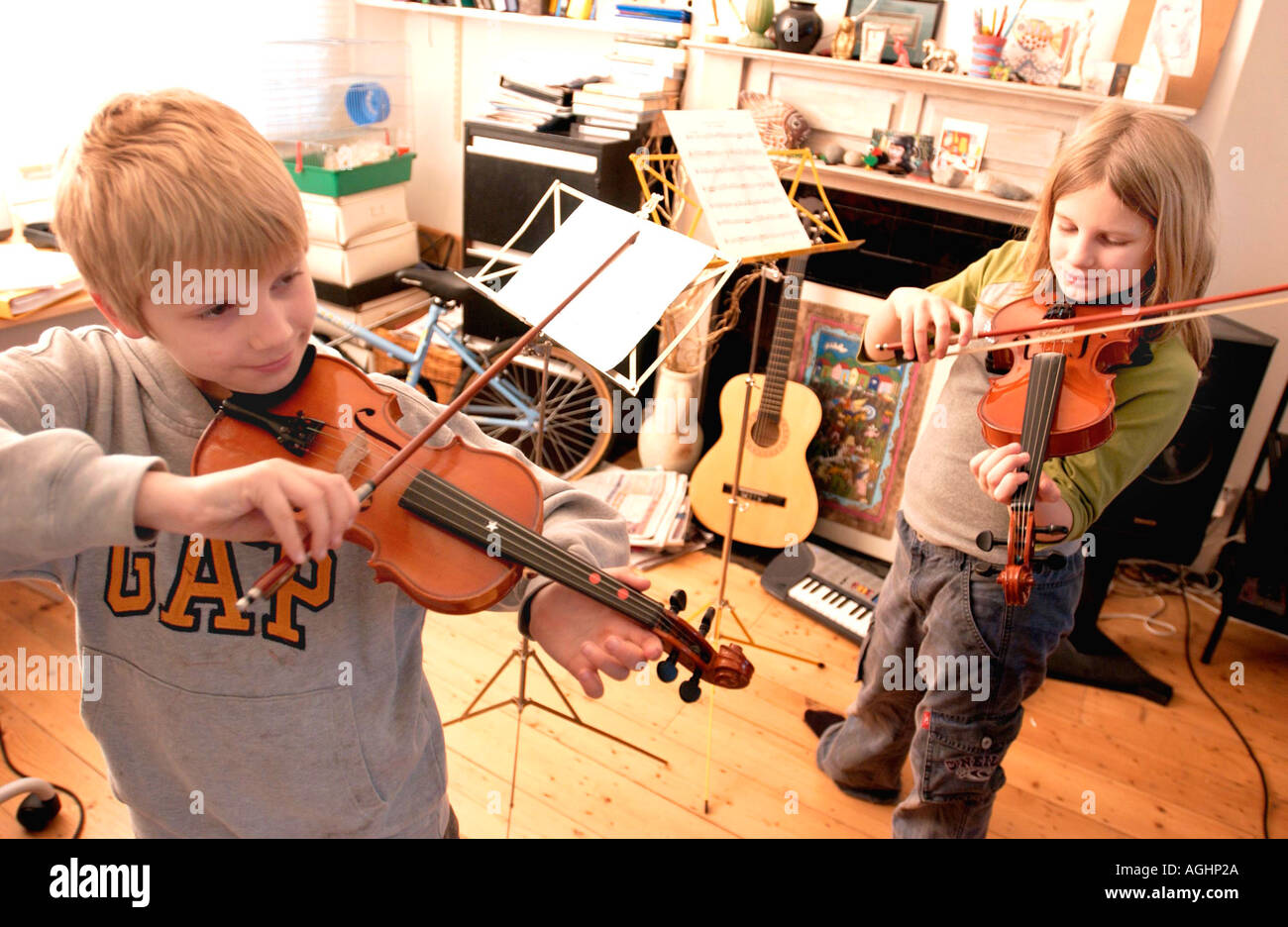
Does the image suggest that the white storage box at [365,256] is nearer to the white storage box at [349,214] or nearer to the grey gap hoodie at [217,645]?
the white storage box at [349,214]

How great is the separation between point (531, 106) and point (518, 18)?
45 centimetres

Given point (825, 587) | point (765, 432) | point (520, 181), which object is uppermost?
point (520, 181)

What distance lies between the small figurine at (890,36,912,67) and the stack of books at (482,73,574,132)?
109 centimetres

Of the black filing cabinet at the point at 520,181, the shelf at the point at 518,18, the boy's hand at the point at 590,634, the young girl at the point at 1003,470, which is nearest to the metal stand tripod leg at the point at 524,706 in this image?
the young girl at the point at 1003,470

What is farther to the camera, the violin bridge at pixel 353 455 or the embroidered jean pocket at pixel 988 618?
the embroidered jean pocket at pixel 988 618

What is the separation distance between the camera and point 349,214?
306 cm

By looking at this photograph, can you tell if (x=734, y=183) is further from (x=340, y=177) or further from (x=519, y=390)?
(x=340, y=177)

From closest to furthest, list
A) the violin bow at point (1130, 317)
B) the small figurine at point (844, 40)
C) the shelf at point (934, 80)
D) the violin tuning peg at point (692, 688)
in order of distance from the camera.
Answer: the violin tuning peg at point (692, 688) < the violin bow at point (1130, 317) < the shelf at point (934, 80) < the small figurine at point (844, 40)

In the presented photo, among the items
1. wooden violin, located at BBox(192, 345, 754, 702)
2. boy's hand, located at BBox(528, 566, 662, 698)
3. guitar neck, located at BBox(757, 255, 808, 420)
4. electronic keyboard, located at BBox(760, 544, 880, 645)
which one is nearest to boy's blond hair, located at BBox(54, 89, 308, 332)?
wooden violin, located at BBox(192, 345, 754, 702)

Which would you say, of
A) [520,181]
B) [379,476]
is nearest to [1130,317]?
[379,476]

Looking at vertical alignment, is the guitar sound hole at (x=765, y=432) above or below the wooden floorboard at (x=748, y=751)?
above

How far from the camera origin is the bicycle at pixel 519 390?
9.63 feet

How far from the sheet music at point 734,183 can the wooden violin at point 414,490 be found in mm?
878

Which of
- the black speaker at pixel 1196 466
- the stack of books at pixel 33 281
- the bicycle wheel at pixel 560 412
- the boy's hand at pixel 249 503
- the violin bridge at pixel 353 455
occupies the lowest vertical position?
the bicycle wheel at pixel 560 412
